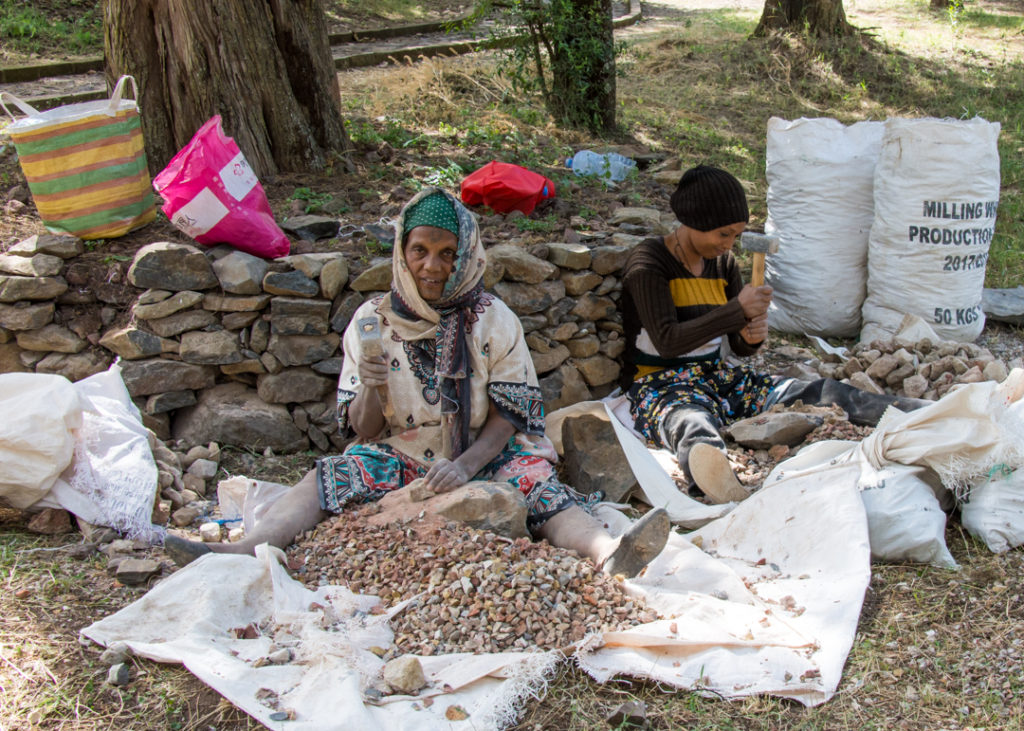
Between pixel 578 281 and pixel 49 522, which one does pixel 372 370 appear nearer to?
pixel 49 522

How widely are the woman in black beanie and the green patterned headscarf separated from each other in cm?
91

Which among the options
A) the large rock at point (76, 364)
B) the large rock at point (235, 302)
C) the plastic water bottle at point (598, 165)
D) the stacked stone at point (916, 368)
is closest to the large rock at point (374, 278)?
the large rock at point (235, 302)

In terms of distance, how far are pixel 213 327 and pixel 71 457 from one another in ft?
2.64

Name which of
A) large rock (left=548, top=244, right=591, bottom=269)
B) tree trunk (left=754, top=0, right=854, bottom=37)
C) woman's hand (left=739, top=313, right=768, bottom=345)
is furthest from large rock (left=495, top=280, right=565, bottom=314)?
tree trunk (left=754, top=0, right=854, bottom=37)

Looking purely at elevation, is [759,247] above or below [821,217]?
above

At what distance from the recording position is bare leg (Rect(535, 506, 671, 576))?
244cm

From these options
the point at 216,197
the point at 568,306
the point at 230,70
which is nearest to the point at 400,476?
the point at 568,306

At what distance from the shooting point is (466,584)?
2357 mm

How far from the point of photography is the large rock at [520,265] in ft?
11.8

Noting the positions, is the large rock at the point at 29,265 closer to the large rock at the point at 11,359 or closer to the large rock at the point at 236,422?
the large rock at the point at 11,359

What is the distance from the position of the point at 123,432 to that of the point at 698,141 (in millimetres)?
4943

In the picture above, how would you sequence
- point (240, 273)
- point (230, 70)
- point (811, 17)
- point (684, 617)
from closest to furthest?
point (684, 617) → point (240, 273) → point (230, 70) → point (811, 17)

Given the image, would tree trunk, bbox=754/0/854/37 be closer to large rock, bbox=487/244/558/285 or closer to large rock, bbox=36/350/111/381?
large rock, bbox=487/244/558/285

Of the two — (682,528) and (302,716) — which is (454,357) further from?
(302,716)
